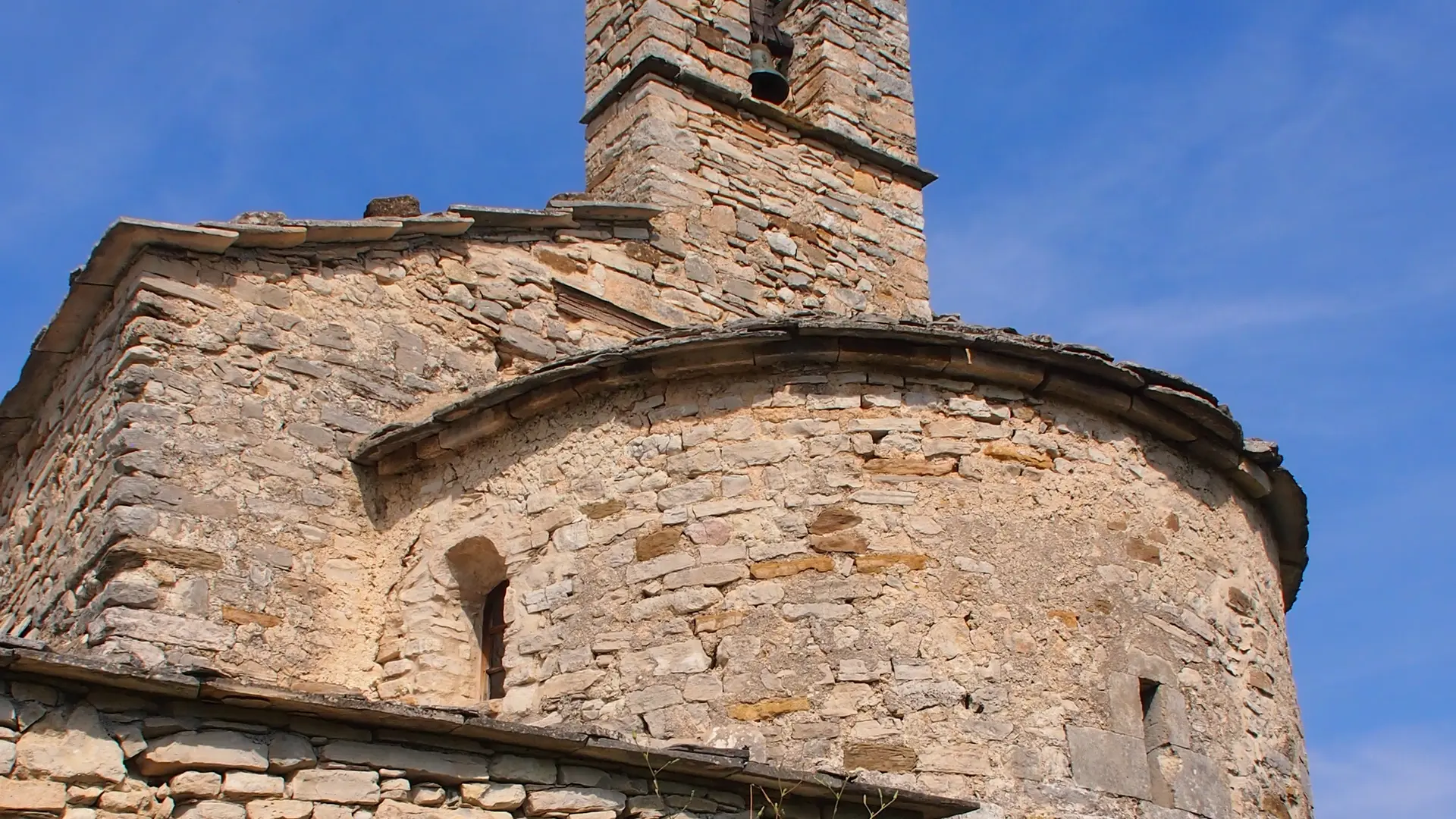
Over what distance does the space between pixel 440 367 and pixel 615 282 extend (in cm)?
137

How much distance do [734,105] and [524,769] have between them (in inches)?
264

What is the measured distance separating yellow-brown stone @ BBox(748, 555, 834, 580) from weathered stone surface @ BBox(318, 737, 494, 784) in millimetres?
2058

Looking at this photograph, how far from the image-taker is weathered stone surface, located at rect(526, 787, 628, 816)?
19.1 ft

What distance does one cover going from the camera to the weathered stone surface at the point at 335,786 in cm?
546

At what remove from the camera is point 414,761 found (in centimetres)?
566

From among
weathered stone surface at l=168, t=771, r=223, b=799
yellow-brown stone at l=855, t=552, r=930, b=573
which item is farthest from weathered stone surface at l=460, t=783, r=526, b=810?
yellow-brown stone at l=855, t=552, r=930, b=573

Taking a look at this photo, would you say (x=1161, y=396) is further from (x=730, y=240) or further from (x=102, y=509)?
(x=102, y=509)

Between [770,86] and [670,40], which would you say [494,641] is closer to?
[670,40]

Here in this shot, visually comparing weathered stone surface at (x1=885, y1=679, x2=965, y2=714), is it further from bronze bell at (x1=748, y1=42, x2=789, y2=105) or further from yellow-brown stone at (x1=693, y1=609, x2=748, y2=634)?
bronze bell at (x1=748, y1=42, x2=789, y2=105)

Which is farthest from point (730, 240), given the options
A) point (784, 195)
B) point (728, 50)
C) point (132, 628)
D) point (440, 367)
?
point (132, 628)

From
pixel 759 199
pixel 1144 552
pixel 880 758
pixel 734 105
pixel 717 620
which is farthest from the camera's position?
pixel 734 105

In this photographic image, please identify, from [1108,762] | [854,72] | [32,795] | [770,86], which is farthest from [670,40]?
[32,795]

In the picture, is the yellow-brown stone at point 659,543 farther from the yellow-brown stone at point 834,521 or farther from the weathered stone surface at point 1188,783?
the weathered stone surface at point 1188,783

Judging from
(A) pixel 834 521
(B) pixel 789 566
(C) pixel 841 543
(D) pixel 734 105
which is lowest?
(B) pixel 789 566
